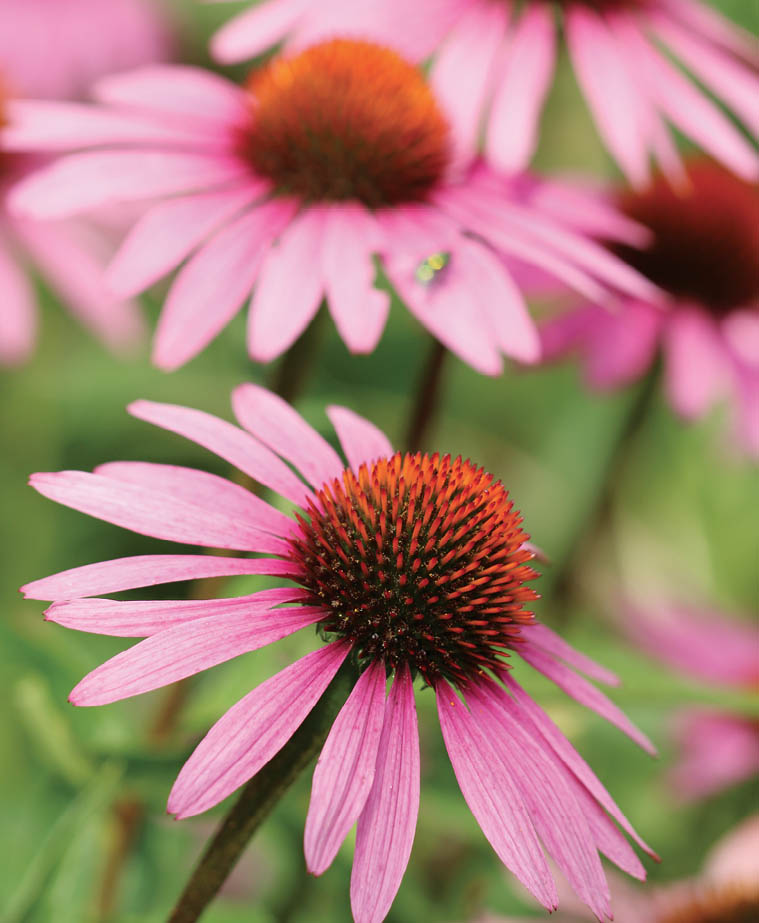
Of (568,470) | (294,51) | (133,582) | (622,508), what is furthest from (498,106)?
(622,508)

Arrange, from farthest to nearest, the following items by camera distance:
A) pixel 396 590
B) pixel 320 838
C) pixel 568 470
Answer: pixel 568 470 < pixel 396 590 < pixel 320 838

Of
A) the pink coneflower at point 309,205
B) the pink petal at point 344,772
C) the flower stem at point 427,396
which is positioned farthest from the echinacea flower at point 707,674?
the pink petal at point 344,772

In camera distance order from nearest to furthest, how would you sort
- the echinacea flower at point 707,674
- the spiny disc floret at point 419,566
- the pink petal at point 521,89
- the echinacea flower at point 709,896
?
the spiny disc floret at point 419,566 → the pink petal at point 521,89 → the echinacea flower at point 709,896 → the echinacea flower at point 707,674

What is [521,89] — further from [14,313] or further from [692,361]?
[14,313]

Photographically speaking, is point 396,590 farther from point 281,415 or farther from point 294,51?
point 294,51

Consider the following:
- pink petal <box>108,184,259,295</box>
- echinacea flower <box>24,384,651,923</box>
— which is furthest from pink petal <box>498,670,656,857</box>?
pink petal <box>108,184,259,295</box>

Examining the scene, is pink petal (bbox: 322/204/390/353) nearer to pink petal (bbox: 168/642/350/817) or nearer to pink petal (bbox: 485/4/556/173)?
pink petal (bbox: 485/4/556/173)

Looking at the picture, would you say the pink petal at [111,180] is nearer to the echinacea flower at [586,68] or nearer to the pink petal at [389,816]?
the echinacea flower at [586,68]

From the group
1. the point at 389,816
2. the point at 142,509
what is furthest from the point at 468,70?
the point at 389,816
